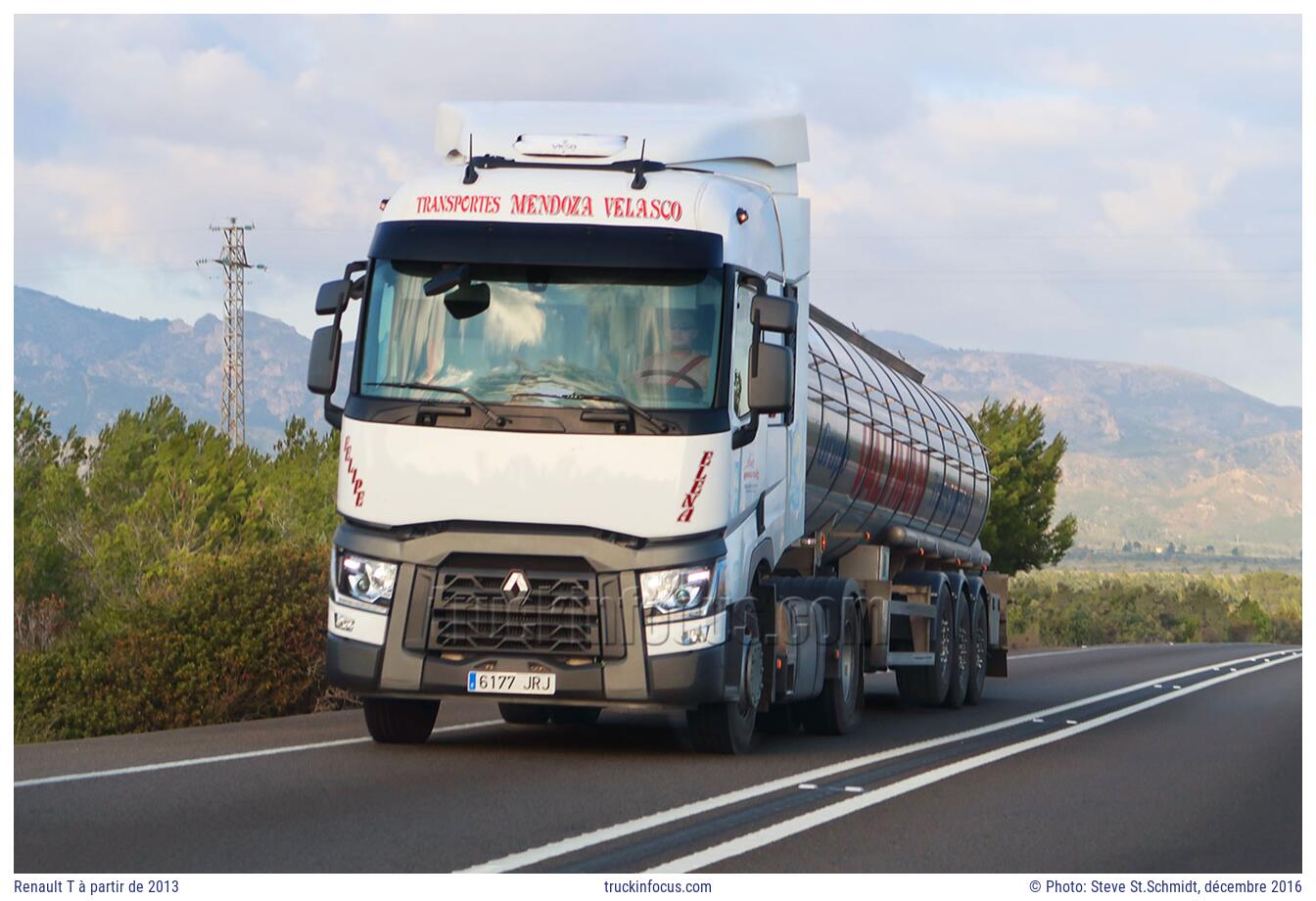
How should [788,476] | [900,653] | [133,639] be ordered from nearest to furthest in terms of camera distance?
[788,476], [900,653], [133,639]

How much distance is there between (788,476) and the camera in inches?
578

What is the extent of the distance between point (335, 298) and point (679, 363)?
2.28 metres

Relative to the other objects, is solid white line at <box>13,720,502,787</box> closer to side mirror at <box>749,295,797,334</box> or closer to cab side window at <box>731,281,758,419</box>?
cab side window at <box>731,281,758,419</box>

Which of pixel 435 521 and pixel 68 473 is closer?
pixel 435 521

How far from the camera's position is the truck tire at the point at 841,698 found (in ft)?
51.0

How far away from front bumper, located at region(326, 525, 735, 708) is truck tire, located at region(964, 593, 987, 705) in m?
9.97

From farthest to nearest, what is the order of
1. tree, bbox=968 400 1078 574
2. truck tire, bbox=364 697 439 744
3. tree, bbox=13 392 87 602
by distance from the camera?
tree, bbox=968 400 1078 574 → tree, bbox=13 392 87 602 → truck tire, bbox=364 697 439 744

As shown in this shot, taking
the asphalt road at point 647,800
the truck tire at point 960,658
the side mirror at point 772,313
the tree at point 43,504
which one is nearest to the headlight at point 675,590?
the asphalt road at point 647,800

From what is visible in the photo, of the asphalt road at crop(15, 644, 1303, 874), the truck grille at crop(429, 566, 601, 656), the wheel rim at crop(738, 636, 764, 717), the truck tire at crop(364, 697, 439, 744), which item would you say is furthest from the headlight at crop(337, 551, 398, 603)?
the wheel rim at crop(738, 636, 764, 717)

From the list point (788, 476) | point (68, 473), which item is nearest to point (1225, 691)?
point (788, 476)

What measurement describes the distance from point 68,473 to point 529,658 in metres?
53.0

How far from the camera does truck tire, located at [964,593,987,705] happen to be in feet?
70.9

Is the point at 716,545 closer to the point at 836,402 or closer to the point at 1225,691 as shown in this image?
the point at 836,402
